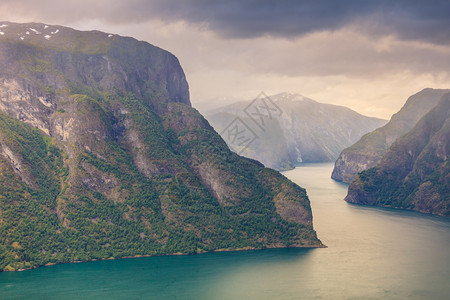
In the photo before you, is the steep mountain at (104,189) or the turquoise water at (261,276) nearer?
the turquoise water at (261,276)

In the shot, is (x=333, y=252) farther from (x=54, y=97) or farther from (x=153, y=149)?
(x=54, y=97)

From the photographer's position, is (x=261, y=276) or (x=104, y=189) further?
(x=104, y=189)

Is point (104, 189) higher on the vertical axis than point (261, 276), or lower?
higher

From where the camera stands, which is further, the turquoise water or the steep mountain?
the steep mountain

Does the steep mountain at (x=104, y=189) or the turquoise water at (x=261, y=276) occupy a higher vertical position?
the steep mountain at (x=104, y=189)
